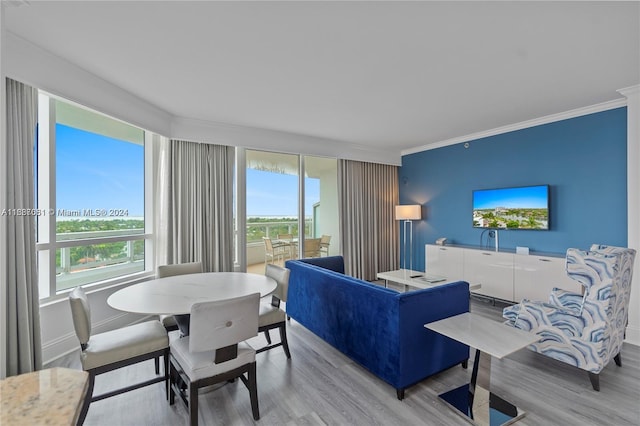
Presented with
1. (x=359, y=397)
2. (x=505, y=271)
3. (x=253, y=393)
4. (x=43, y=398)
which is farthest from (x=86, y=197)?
(x=505, y=271)

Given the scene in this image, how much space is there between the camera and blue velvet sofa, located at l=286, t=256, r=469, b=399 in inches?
84.4

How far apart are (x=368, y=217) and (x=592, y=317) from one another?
12.5 ft

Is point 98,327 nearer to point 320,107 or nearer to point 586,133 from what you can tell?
point 320,107

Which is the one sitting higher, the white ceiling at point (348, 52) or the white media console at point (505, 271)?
the white ceiling at point (348, 52)

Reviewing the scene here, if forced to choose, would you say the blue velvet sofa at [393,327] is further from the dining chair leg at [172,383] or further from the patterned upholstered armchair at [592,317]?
the dining chair leg at [172,383]

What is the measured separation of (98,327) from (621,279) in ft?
15.6

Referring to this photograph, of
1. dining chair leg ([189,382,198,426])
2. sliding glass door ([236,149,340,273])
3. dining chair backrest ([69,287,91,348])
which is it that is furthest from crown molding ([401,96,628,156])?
dining chair backrest ([69,287,91,348])

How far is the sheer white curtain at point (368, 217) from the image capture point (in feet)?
18.1

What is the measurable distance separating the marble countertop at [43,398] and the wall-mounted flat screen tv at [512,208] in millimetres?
4841

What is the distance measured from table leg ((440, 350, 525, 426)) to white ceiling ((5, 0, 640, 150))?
223 cm

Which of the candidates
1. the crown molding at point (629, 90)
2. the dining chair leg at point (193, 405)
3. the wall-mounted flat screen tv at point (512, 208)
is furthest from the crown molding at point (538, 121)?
the dining chair leg at point (193, 405)

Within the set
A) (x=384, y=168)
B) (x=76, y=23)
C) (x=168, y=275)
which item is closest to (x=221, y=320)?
(x=168, y=275)

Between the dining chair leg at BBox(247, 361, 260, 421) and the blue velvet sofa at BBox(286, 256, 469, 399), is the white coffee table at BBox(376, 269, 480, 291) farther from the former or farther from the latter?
the dining chair leg at BBox(247, 361, 260, 421)

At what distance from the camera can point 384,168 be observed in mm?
6094
